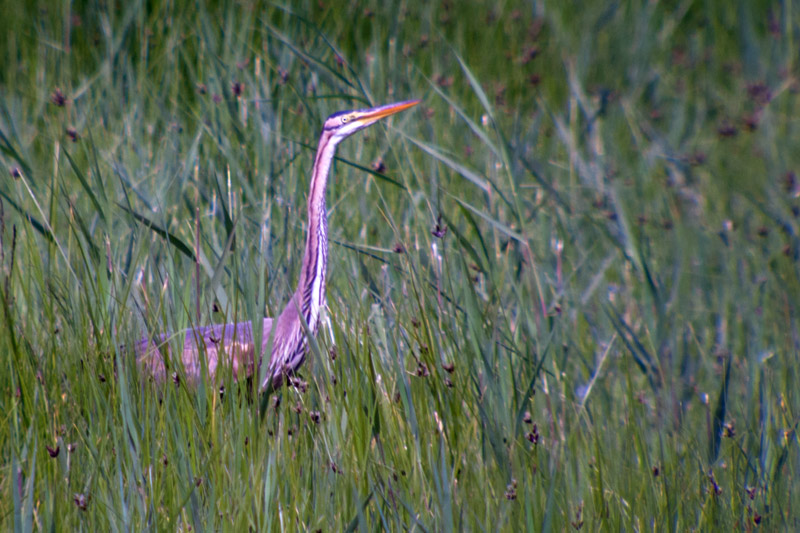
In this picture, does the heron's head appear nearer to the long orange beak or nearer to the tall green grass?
the long orange beak

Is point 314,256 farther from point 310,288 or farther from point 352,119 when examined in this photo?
point 352,119

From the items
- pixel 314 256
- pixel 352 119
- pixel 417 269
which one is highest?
pixel 352 119

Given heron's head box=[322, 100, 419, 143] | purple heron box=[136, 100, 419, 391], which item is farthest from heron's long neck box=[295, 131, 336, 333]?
heron's head box=[322, 100, 419, 143]

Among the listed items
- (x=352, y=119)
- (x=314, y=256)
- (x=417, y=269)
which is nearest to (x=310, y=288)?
(x=314, y=256)

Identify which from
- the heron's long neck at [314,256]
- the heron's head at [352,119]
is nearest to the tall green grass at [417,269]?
the heron's long neck at [314,256]

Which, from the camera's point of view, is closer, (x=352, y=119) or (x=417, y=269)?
(x=417, y=269)

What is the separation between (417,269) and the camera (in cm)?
264

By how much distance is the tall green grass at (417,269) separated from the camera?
203cm

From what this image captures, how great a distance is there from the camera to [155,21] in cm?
488

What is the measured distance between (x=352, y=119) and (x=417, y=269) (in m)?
0.68

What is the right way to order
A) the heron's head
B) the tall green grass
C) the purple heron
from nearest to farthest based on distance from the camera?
the tall green grass < the purple heron < the heron's head

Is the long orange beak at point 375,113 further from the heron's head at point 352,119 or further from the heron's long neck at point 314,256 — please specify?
the heron's long neck at point 314,256

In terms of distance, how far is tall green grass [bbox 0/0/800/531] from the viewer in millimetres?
2027

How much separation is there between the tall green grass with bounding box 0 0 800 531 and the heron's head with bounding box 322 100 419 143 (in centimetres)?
19
